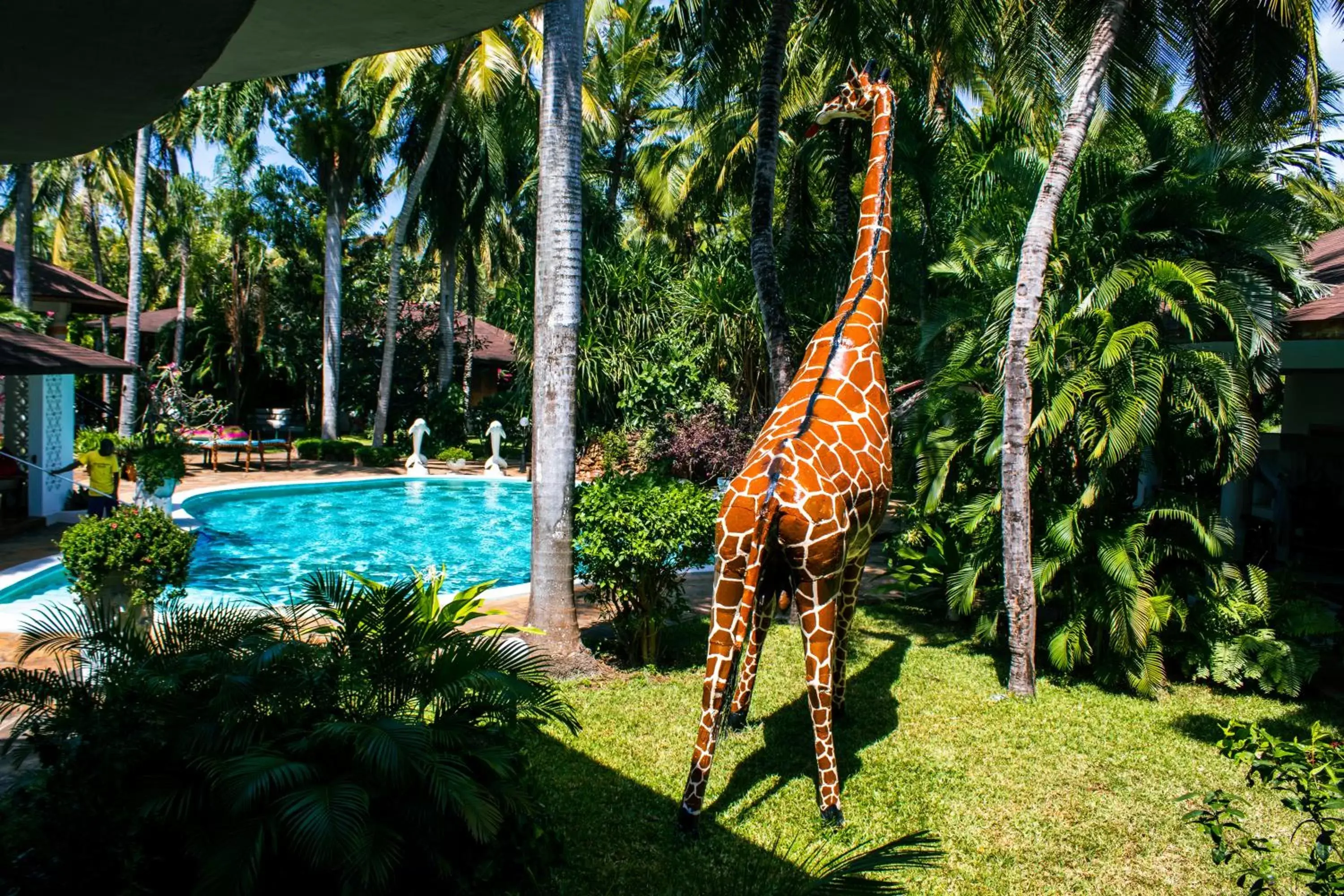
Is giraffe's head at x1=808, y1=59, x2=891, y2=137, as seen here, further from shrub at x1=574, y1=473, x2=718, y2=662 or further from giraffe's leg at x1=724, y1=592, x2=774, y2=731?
giraffe's leg at x1=724, y1=592, x2=774, y2=731

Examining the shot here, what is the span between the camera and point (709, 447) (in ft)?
54.0

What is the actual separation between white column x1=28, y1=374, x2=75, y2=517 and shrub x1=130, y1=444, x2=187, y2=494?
173 centimetres

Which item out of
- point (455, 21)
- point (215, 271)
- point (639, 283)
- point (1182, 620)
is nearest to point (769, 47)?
point (1182, 620)

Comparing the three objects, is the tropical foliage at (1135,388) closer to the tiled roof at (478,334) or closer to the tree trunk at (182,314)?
the tiled roof at (478,334)

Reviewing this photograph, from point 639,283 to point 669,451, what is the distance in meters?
4.27

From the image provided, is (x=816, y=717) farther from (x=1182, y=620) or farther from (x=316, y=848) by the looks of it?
(x=1182, y=620)

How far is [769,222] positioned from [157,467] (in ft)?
29.0

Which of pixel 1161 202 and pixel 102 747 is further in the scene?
pixel 1161 202

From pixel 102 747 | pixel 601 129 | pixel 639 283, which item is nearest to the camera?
pixel 102 747

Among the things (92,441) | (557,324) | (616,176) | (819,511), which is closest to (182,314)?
(92,441)

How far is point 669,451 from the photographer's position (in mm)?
16844

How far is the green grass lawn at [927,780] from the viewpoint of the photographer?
479 centimetres

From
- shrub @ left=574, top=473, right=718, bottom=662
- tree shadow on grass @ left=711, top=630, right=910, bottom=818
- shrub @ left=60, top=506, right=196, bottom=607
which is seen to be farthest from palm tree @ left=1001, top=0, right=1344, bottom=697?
shrub @ left=60, top=506, right=196, bottom=607

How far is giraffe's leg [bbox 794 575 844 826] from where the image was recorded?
16.8ft
